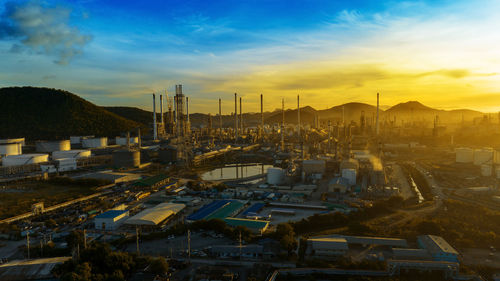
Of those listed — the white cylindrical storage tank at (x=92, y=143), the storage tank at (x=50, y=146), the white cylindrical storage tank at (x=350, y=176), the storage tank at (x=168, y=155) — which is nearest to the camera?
the white cylindrical storage tank at (x=350, y=176)

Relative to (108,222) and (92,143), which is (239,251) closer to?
(108,222)

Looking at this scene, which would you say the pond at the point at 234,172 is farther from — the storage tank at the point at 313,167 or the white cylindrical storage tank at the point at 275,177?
the storage tank at the point at 313,167

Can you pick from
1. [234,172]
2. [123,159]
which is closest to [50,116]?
[123,159]

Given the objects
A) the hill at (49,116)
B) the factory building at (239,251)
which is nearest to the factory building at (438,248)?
the factory building at (239,251)

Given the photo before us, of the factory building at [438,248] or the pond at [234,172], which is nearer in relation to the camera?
the factory building at [438,248]

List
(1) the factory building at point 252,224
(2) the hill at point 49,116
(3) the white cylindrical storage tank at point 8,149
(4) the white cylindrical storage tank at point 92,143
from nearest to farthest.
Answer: (1) the factory building at point 252,224
(3) the white cylindrical storage tank at point 8,149
(4) the white cylindrical storage tank at point 92,143
(2) the hill at point 49,116

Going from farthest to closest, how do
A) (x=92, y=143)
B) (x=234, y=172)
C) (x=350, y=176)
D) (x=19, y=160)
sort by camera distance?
(x=92, y=143) → (x=234, y=172) → (x=19, y=160) → (x=350, y=176)
